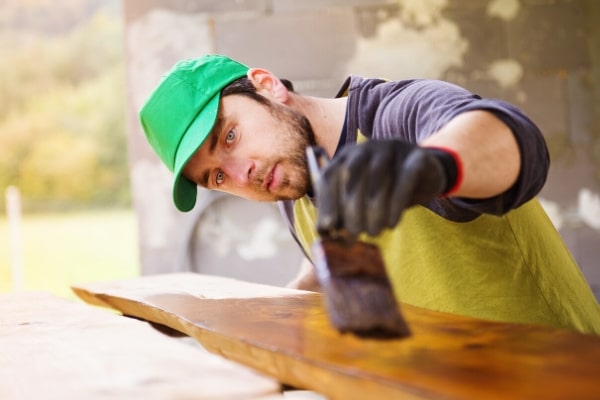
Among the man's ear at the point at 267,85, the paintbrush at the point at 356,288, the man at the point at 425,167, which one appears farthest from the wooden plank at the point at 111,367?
the man's ear at the point at 267,85

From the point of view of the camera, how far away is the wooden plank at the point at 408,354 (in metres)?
0.75

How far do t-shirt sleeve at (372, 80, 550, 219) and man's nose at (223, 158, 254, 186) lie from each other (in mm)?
395

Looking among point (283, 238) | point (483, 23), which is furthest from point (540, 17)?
point (283, 238)

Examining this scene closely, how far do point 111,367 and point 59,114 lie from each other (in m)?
8.04

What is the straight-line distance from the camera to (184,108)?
173 centimetres

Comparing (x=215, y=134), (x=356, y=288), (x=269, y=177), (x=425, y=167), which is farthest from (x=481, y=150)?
(x=215, y=134)

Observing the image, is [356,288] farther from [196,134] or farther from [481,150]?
[196,134]

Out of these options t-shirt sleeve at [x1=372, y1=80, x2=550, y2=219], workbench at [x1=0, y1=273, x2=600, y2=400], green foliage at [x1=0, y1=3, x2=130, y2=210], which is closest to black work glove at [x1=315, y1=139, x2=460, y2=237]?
workbench at [x1=0, y1=273, x2=600, y2=400]

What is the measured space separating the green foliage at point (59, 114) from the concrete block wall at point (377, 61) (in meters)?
5.38

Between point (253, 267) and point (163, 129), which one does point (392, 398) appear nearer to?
point (163, 129)

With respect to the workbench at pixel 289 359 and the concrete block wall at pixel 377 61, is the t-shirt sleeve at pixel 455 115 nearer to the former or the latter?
the workbench at pixel 289 359

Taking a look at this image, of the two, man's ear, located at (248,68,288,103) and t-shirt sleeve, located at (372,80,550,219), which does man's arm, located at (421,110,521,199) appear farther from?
man's ear, located at (248,68,288,103)

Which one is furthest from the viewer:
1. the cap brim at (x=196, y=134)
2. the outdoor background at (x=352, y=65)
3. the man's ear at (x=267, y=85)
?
the outdoor background at (x=352, y=65)

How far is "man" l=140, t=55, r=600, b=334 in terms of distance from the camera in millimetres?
1087
